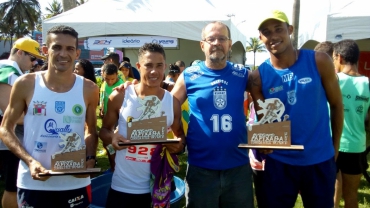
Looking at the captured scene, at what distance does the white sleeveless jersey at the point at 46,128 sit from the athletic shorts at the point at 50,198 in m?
0.04

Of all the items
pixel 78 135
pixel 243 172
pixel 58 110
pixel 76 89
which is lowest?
pixel 243 172

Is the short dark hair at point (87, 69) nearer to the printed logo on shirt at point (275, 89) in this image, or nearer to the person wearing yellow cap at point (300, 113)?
the person wearing yellow cap at point (300, 113)

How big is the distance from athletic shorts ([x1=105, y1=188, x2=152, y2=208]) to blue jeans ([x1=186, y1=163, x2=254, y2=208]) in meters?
0.38

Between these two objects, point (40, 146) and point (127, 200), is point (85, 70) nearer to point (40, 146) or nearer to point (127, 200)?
point (40, 146)

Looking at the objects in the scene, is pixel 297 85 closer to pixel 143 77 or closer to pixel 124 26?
pixel 143 77

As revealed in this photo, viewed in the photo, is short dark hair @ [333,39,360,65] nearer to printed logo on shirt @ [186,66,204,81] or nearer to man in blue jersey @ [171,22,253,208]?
man in blue jersey @ [171,22,253,208]

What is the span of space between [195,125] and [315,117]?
0.91 metres

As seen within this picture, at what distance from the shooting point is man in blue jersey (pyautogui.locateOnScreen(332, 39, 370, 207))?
3.57 m

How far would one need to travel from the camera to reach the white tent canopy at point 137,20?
941 centimetres

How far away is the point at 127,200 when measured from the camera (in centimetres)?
252

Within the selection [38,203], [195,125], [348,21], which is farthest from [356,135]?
[348,21]

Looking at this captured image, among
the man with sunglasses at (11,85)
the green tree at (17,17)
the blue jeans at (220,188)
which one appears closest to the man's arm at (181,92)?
the blue jeans at (220,188)

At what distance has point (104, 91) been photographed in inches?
240

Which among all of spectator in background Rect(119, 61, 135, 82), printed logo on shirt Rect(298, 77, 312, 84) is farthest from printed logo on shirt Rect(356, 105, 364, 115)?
spectator in background Rect(119, 61, 135, 82)
